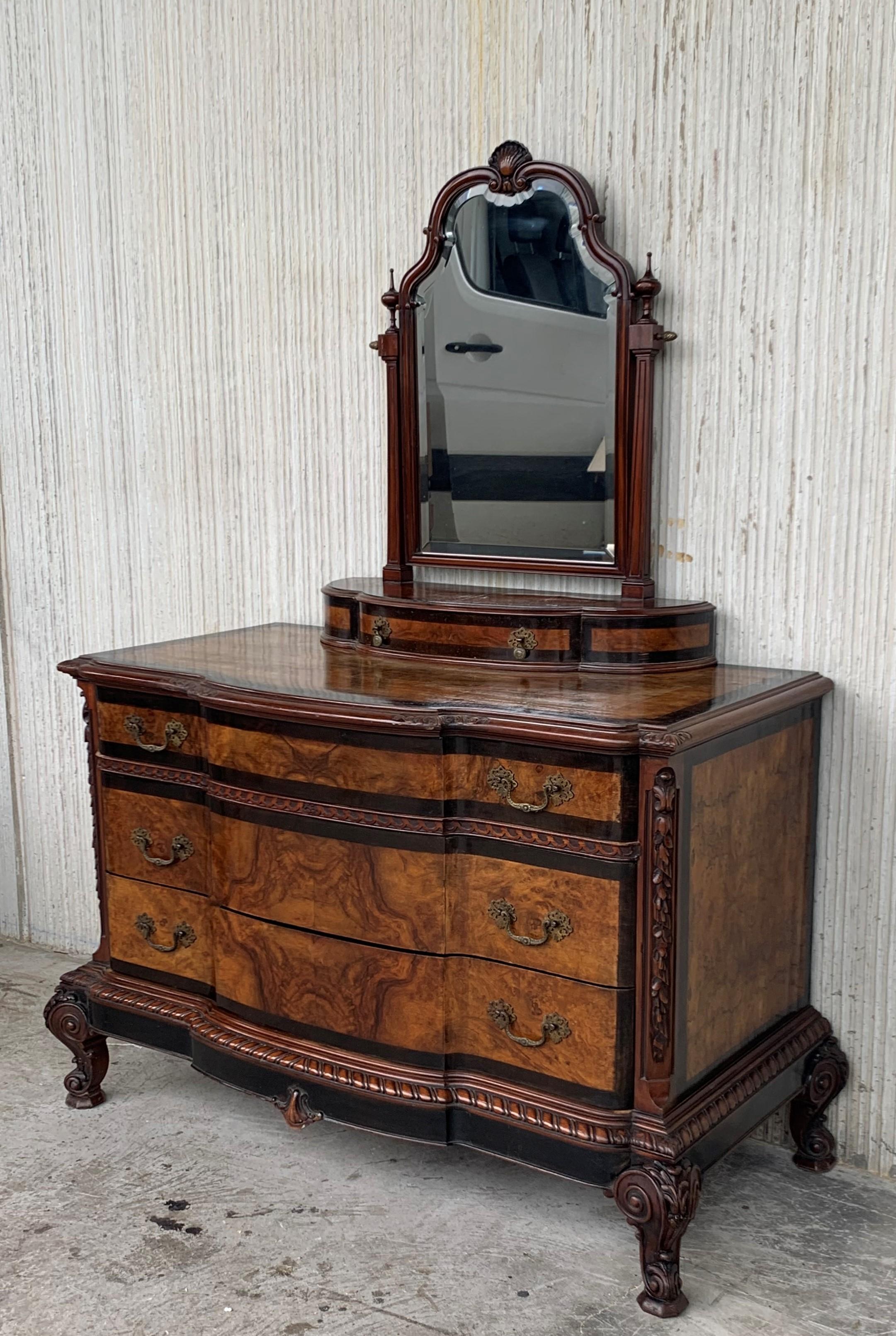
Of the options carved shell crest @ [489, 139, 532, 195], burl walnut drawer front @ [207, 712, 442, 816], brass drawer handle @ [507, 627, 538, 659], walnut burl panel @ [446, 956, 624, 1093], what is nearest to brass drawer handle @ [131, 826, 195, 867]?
burl walnut drawer front @ [207, 712, 442, 816]

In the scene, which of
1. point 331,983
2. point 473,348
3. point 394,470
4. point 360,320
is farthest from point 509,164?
point 331,983

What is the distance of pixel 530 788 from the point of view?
220cm

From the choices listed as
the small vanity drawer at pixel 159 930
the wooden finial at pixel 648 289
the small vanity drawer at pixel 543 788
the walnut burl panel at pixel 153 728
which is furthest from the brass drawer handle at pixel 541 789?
the wooden finial at pixel 648 289

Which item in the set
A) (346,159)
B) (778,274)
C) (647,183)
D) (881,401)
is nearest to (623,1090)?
(881,401)

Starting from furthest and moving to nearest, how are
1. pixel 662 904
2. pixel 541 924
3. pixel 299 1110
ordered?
pixel 299 1110 < pixel 541 924 < pixel 662 904

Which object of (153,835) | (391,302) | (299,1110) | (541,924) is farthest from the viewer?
(391,302)

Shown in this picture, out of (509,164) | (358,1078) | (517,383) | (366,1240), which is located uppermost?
(509,164)

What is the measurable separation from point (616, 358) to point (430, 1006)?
1.31 m

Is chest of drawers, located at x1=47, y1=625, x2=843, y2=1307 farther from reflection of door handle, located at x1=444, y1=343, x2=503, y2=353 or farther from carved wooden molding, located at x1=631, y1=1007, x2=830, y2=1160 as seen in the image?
reflection of door handle, located at x1=444, y1=343, x2=503, y2=353

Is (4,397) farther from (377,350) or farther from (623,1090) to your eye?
(623,1090)

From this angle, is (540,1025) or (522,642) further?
(522,642)

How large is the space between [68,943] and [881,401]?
8.94 ft

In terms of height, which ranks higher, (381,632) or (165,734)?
(381,632)

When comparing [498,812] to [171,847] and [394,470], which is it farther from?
[394,470]
